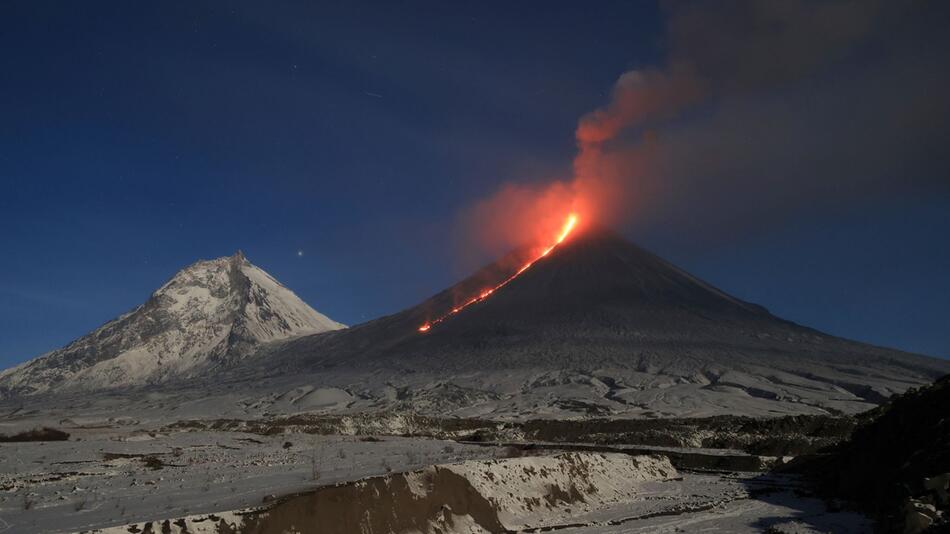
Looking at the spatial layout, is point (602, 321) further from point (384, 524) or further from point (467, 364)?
point (384, 524)

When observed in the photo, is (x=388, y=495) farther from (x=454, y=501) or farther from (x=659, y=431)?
→ (x=659, y=431)

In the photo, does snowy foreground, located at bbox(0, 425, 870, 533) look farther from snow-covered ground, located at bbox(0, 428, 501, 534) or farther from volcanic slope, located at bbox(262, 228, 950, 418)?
volcanic slope, located at bbox(262, 228, 950, 418)

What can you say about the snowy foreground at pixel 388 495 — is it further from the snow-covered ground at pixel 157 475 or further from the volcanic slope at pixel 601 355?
the volcanic slope at pixel 601 355

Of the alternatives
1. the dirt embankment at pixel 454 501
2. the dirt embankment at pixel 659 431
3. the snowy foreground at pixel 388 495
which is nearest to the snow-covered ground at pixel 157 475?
the snowy foreground at pixel 388 495

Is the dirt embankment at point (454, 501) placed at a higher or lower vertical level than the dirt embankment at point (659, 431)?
higher

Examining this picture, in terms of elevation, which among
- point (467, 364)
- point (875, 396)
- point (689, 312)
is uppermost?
point (689, 312)

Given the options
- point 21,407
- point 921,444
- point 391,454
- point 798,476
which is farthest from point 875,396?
point 21,407

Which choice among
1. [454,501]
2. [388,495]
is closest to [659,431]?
[454,501]
